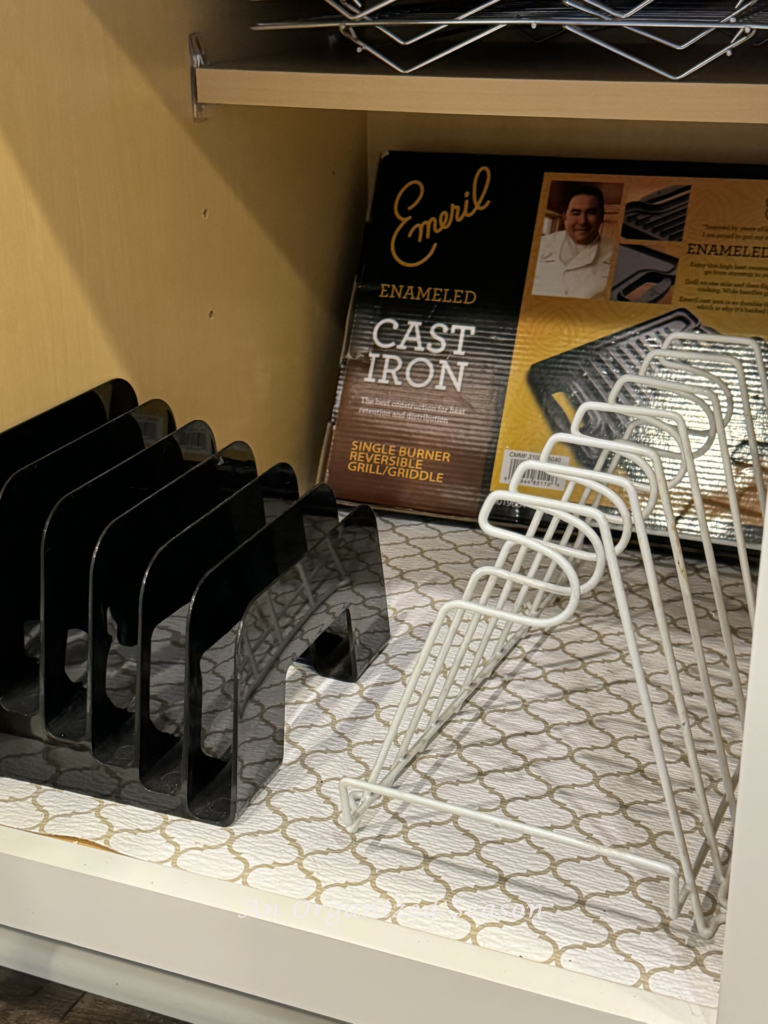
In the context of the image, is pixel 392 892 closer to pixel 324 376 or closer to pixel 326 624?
pixel 326 624

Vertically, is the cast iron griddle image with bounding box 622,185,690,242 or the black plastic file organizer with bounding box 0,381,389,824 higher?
the cast iron griddle image with bounding box 622,185,690,242

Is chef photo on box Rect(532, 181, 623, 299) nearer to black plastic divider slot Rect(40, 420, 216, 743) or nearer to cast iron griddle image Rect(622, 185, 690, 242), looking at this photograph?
cast iron griddle image Rect(622, 185, 690, 242)

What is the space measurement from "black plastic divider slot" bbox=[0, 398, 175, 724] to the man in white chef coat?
0.67 metres

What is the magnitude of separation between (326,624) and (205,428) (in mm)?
229

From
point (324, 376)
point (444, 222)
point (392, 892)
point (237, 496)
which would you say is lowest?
point (392, 892)

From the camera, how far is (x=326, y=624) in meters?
0.89

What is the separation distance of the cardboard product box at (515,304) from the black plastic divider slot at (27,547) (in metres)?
0.53

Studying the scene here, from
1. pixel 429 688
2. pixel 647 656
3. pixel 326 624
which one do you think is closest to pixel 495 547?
pixel 647 656

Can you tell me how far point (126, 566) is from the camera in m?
0.82

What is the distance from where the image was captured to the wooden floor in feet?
2.46

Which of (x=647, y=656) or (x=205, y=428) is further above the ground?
(x=205, y=428)

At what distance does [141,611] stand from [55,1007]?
31 cm

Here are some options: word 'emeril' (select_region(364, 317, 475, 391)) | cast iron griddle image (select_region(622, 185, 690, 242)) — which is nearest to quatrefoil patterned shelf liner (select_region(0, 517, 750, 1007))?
word 'emeril' (select_region(364, 317, 475, 391))

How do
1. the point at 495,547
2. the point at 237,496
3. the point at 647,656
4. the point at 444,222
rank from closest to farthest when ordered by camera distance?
the point at 237,496 → the point at 647,656 → the point at 495,547 → the point at 444,222
